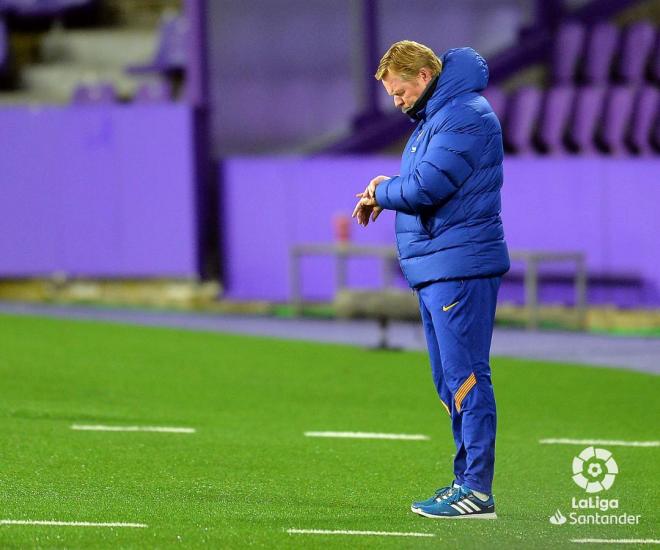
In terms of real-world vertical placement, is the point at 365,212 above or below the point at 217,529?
above

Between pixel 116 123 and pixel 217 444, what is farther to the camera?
pixel 116 123

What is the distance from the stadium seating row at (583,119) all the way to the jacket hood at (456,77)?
491 inches

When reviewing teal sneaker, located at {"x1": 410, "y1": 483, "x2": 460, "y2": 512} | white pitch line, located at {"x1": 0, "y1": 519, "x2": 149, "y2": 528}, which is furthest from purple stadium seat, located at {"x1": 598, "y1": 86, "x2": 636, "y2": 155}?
white pitch line, located at {"x1": 0, "y1": 519, "x2": 149, "y2": 528}

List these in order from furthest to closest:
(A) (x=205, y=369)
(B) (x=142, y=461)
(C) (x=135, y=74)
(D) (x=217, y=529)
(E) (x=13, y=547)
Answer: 1. (C) (x=135, y=74)
2. (A) (x=205, y=369)
3. (B) (x=142, y=461)
4. (D) (x=217, y=529)
5. (E) (x=13, y=547)

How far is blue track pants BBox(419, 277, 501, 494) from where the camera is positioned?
6.11 m

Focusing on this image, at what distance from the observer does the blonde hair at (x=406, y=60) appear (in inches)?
238

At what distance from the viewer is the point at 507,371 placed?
41.7 ft

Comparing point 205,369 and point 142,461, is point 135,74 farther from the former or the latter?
point 142,461

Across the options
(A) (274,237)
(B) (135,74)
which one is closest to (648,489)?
(A) (274,237)

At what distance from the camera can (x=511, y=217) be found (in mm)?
17672

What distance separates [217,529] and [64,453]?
2112 millimetres

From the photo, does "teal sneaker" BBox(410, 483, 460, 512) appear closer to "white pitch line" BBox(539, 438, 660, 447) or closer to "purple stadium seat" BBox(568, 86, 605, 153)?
"white pitch line" BBox(539, 438, 660, 447)

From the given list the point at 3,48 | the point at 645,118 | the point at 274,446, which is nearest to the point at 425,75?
the point at 274,446

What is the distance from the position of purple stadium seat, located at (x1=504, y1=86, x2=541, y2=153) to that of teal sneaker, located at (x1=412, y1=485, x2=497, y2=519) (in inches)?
500
